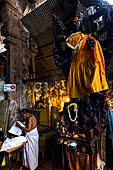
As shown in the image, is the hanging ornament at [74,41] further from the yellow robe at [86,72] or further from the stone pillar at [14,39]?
the stone pillar at [14,39]

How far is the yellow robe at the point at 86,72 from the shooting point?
94.0 inches

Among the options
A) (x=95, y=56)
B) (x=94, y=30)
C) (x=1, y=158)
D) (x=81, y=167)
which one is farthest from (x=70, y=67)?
(x=1, y=158)

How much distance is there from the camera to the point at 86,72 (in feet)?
8.60

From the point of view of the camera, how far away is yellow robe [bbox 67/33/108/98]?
2.39 metres

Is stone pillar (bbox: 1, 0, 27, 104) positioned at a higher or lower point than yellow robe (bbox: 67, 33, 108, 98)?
higher

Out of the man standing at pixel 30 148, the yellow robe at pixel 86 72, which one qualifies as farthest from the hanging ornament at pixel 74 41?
the man standing at pixel 30 148

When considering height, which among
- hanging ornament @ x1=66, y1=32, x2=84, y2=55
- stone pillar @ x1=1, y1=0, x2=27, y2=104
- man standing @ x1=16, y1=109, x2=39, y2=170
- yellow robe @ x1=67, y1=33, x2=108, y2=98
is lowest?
man standing @ x1=16, y1=109, x2=39, y2=170

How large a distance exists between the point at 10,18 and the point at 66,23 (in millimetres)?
4025

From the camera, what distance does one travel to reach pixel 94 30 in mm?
2943

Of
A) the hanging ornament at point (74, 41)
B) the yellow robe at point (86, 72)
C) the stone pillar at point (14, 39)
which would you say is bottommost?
the yellow robe at point (86, 72)

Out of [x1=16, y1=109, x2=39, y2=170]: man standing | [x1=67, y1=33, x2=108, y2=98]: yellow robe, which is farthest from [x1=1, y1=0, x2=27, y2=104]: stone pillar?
[x1=67, y1=33, x2=108, y2=98]: yellow robe

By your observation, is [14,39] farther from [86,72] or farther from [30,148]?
[30,148]

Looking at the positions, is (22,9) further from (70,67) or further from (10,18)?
(70,67)

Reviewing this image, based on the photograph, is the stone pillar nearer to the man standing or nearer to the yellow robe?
the man standing
